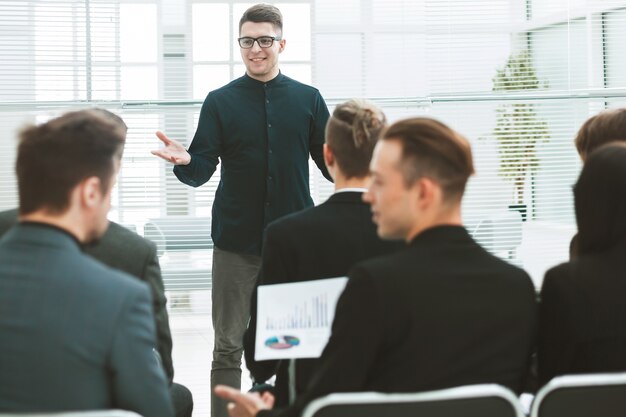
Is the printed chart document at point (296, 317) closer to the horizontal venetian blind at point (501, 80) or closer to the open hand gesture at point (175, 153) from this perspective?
the open hand gesture at point (175, 153)

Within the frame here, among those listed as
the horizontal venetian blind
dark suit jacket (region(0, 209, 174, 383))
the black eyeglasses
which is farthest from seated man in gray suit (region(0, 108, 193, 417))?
the horizontal venetian blind

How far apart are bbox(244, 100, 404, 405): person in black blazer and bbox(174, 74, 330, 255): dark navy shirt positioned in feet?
4.46

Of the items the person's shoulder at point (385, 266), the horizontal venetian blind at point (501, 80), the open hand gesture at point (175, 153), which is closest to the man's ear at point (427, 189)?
the person's shoulder at point (385, 266)

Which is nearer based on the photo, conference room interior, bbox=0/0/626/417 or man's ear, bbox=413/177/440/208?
man's ear, bbox=413/177/440/208

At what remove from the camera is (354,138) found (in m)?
2.47

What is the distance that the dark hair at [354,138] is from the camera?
2471 millimetres

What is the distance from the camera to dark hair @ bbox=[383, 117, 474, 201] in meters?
1.87

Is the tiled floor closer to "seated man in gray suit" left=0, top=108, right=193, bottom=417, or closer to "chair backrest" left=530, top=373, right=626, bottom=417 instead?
"seated man in gray suit" left=0, top=108, right=193, bottom=417

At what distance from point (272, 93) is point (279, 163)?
1.16 ft

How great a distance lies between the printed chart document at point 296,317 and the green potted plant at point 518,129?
3.14m

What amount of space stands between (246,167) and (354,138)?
1.49 m

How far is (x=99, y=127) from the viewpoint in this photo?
179 cm

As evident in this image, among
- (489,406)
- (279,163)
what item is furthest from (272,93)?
(489,406)

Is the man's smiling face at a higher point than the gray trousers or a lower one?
higher
